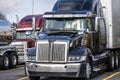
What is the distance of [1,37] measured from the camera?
2778 cm

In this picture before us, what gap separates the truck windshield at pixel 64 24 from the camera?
1747 centimetres

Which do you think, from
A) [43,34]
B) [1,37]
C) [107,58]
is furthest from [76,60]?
[1,37]

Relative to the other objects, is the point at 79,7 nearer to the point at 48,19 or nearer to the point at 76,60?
the point at 48,19

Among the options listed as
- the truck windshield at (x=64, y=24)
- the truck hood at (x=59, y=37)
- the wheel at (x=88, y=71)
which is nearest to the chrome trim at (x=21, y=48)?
the truck windshield at (x=64, y=24)

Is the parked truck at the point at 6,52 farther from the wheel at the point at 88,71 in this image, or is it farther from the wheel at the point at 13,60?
the wheel at the point at 88,71

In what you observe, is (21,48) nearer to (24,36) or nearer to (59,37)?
(24,36)

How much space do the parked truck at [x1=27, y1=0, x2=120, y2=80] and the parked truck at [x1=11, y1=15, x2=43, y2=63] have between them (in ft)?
21.0

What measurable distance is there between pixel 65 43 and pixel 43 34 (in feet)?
4.28

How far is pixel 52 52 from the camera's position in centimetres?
1599

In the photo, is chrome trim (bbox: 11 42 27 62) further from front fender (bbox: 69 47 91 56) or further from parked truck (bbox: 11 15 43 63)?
front fender (bbox: 69 47 91 56)

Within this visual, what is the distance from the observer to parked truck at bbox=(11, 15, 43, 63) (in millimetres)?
27000

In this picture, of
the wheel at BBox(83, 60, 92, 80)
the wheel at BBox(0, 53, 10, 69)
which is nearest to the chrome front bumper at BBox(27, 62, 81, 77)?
the wheel at BBox(83, 60, 92, 80)

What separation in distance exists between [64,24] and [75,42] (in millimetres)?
1385

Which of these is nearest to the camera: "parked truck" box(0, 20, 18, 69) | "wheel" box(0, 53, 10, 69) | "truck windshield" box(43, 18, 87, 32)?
"truck windshield" box(43, 18, 87, 32)
